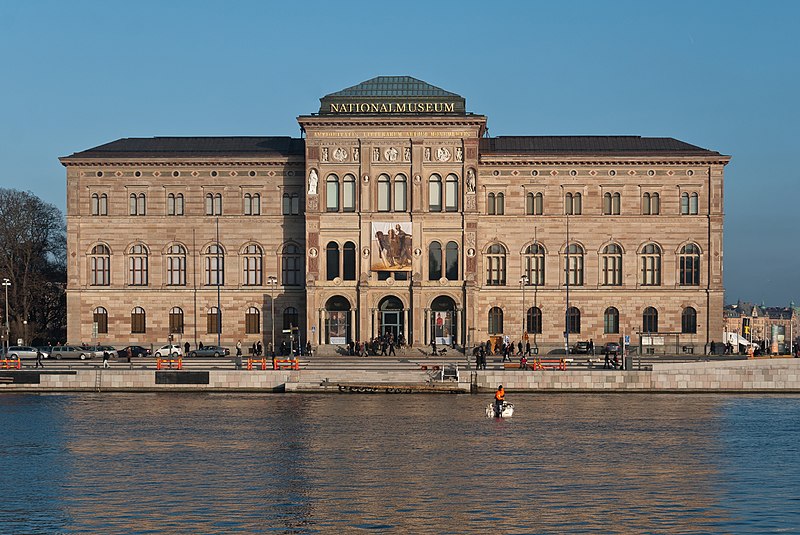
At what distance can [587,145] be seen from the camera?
106 m

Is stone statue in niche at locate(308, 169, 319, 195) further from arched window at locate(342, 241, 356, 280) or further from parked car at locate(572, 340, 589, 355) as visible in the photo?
parked car at locate(572, 340, 589, 355)

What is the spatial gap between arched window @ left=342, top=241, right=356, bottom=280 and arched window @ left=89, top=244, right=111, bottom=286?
18427 mm

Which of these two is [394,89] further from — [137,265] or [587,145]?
[137,265]

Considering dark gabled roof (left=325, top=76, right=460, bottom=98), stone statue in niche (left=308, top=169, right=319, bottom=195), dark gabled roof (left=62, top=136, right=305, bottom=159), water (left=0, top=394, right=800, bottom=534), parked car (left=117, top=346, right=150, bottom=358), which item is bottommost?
water (left=0, top=394, right=800, bottom=534)

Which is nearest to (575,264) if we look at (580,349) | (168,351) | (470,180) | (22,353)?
(580,349)

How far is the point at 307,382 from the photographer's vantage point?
7638 cm

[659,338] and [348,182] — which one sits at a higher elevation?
[348,182]

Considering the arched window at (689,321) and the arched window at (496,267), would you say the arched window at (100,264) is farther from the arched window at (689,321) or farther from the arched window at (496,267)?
the arched window at (689,321)

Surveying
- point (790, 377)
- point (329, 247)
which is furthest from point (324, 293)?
point (790, 377)

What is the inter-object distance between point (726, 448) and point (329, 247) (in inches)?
2062

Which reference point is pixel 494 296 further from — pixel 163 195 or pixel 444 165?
pixel 163 195

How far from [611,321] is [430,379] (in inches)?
1210

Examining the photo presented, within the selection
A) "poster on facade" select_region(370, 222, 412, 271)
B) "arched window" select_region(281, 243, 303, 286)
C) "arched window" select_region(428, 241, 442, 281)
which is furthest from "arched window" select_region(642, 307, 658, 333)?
"arched window" select_region(281, 243, 303, 286)

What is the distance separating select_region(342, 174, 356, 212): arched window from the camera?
99.6 m
